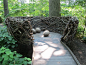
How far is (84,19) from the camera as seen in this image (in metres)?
7.47

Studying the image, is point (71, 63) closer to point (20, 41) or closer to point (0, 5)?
point (20, 41)

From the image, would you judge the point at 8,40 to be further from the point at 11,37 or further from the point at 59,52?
the point at 59,52

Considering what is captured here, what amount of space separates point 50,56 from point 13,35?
1.76m

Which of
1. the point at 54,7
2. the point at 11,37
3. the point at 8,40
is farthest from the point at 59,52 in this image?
the point at 54,7

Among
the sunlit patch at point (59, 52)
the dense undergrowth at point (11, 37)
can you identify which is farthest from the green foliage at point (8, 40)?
the sunlit patch at point (59, 52)

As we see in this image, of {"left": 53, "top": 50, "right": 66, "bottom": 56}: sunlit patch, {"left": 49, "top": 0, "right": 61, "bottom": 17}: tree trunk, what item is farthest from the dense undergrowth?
{"left": 53, "top": 50, "right": 66, "bottom": 56}: sunlit patch

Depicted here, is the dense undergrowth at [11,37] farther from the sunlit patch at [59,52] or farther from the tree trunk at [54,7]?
the sunlit patch at [59,52]

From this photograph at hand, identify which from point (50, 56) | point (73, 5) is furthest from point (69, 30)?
point (73, 5)

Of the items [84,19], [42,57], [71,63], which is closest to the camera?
[71,63]

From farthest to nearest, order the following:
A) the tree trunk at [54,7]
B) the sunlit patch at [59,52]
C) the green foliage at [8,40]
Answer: the tree trunk at [54,7] → the green foliage at [8,40] → the sunlit patch at [59,52]

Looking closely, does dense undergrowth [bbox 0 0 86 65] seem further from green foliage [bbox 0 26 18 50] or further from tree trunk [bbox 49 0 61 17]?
tree trunk [bbox 49 0 61 17]

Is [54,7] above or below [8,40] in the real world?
above

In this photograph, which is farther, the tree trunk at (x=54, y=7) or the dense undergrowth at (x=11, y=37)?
the tree trunk at (x=54, y=7)

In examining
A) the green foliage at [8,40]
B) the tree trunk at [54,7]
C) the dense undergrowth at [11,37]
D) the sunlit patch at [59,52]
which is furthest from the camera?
the tree trunk at [54,7]
